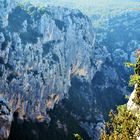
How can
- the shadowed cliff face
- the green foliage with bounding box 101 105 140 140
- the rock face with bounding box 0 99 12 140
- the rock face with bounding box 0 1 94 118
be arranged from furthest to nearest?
the rock face with bounding box 0 1 94 118
the shadowed cliff face
the rock face with bounding box 0 99 12 140
the green foliage with bounding box 101 105 140 140

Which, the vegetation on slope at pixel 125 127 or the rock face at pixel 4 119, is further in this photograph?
the rock face at pixel 4 119

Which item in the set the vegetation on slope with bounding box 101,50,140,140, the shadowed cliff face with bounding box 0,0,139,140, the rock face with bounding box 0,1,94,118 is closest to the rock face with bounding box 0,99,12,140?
the shadowed cliff face with bounding box 0,0,139,140

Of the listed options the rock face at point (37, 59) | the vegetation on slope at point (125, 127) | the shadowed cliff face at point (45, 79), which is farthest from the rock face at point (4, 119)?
the vegetation on slope at point (125, 127)

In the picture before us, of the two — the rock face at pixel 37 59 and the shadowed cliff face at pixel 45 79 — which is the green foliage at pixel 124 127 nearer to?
the shadowed cliff face at pixel 45 79

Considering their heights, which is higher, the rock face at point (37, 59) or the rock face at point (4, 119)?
the rock face at point (37, 59)

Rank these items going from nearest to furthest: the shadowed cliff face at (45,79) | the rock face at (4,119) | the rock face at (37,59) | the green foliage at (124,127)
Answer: the green foliage at (124,127) < the rock face at (4,119) < the shadowed cliff face at (45,79) < the rock face at (37,59)

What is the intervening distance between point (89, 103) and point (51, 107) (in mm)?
30282

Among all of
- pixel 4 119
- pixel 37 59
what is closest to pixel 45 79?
pixel 37 59

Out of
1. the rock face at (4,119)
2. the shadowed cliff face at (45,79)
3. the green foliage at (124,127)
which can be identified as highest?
the shadowed cliff face at (45,79)

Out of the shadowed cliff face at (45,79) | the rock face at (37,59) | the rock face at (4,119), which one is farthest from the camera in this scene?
the rock face at (37,59)

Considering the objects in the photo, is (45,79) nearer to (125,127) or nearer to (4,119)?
(4,119)

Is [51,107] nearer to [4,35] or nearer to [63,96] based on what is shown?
[63,96]

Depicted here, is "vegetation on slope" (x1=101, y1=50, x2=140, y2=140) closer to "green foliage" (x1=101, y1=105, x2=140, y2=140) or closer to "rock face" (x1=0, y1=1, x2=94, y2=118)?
"green foliage" (x1=101, y1=105, x2=140, y2=140)

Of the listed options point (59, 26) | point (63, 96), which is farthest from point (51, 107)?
point (59, 26)
